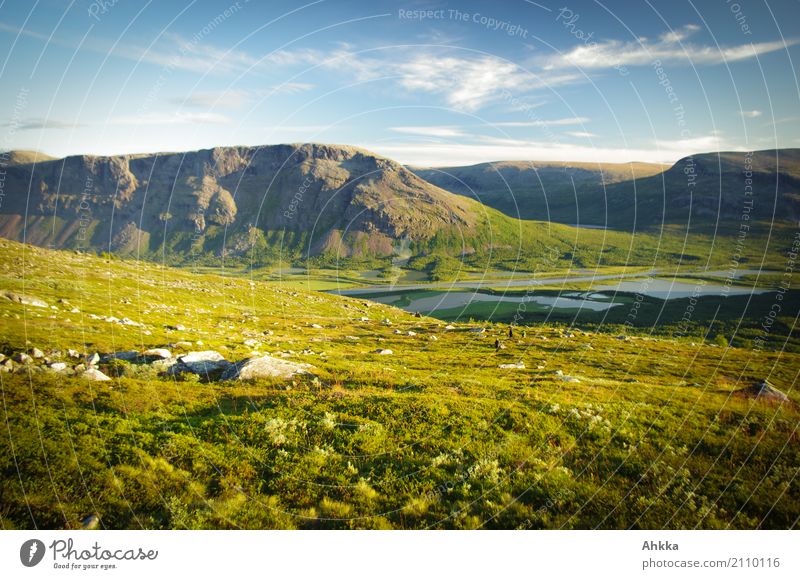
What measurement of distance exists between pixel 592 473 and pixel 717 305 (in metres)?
195

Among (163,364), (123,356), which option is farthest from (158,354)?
(163,364)

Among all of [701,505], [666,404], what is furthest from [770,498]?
[666,404]

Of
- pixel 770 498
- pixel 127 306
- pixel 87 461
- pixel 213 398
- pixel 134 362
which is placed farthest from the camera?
pixel 127 306

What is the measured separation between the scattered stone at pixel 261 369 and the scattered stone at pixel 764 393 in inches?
957

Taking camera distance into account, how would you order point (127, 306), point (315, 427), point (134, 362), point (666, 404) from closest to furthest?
point (315, 427) → point (666, 404) → point (134, 362) → point (127, 306)

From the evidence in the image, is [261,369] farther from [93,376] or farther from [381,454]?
[381,454]

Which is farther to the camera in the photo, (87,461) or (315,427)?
(315,427)

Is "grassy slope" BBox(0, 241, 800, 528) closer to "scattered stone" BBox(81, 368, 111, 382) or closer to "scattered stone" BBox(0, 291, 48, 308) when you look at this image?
"scattered stone" BBox(81, 368, 111, 382)

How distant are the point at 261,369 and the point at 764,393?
2710 cm

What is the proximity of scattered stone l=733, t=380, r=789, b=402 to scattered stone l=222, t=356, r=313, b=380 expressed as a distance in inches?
957

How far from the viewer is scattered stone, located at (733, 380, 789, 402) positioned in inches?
705
